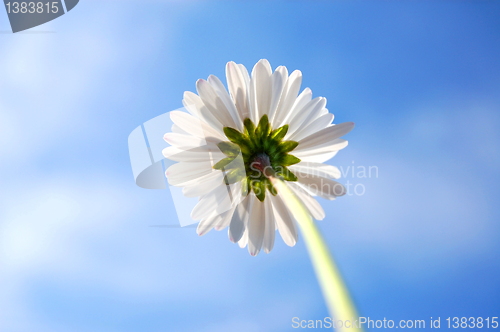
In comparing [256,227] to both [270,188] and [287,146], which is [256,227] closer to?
[270,188]

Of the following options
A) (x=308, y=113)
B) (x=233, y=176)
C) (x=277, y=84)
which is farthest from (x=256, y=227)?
(x=277, y=84)

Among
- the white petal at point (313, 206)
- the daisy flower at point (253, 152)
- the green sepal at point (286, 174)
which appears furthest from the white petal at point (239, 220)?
the white petal at point (313, 206)

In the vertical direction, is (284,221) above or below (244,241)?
above

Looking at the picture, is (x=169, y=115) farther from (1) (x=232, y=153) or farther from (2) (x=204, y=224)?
(2) (x=204, y=224)

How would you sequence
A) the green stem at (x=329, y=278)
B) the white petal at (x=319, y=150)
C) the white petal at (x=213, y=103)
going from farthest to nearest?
the white petal at (x=319, y=150)
the white petal at (x=213, y=103)
the green stem at (x=329, y=278)

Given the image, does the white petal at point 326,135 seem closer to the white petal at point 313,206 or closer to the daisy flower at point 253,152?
the daisy flower at point 253,152
